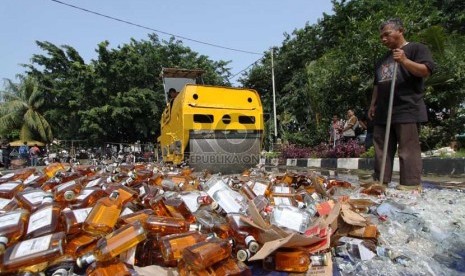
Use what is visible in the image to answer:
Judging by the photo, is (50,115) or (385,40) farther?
(50,115)

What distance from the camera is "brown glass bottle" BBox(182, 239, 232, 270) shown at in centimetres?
132

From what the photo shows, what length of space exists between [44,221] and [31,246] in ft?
0.80

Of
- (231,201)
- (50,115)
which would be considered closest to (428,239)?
(231,201)

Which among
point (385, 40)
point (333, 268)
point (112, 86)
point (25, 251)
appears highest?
point (112, 86)

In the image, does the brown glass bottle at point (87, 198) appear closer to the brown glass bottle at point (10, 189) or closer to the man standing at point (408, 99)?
the brown glass bottle at point (10, 189)

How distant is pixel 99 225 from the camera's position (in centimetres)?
A: 159

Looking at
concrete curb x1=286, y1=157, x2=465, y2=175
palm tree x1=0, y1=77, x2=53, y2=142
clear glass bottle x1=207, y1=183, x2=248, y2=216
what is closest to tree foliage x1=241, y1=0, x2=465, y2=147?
concrete curb x1=286, y1=157, x2=465, y2=175

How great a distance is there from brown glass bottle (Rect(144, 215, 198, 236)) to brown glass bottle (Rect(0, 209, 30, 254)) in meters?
0.56

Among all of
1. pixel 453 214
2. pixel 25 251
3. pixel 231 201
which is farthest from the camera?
pixel 453 214

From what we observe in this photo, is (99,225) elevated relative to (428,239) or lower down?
elevated

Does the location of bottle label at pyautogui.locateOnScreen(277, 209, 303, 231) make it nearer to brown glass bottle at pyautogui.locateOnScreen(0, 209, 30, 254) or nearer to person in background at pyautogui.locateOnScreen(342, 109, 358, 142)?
brown glass bottle at pyautogui.locateOnScreen(0, 209, 30, 254)

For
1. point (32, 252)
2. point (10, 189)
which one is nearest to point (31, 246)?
point (32, 252)

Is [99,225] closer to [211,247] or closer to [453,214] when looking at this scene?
[211,247]

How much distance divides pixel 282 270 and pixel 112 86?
23.7 meters
